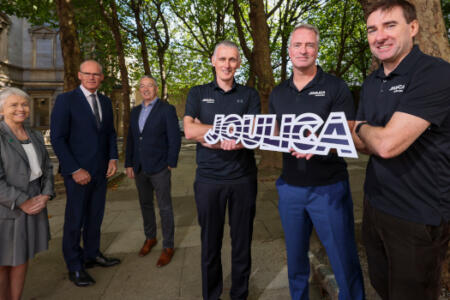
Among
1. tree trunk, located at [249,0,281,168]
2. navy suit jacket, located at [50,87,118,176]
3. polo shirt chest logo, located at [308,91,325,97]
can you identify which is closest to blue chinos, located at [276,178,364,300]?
polo shirt chest logo, located at [308,91,325,97]

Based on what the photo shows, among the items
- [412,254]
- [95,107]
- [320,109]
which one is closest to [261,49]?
[95,107]

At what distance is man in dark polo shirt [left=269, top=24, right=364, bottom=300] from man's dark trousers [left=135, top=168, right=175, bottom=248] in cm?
202

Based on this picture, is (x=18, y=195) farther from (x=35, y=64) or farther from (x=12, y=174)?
(x=35, y=64)

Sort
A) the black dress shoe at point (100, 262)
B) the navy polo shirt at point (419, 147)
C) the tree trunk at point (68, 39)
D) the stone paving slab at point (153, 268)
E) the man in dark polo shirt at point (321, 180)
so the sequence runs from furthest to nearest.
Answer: the tree trunk at point (68, 39)
the black dress shoe at point (100, 262)
the stone paving slab at point (153, 268)
the man in dark polo shirt at point (321, 180)
the navy polo shirt at point (419, 147)

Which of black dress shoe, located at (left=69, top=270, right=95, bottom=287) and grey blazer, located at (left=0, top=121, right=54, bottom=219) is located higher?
grey blazer, located at (left=0, top=121, right=54, bottom=219)

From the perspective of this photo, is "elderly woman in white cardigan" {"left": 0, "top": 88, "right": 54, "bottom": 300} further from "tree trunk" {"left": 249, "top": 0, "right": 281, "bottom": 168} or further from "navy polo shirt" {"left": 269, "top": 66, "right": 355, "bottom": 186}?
"tree trunk" {"left": 249, "top": 0, "right": 281, "bottom": 168}

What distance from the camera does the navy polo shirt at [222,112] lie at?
2.57m

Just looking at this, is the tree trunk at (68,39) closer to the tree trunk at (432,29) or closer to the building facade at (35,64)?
the tree trunk at (432,29)

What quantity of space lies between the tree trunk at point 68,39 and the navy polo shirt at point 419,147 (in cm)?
767

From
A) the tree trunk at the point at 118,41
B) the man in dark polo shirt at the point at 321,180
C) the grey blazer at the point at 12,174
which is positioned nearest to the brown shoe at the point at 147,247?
the grey blazer at the point at 12,174

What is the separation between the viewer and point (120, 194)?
7.48 m

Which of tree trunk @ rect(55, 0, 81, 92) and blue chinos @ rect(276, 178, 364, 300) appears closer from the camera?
blue chinos @ rect(276, 178, 364, 300)

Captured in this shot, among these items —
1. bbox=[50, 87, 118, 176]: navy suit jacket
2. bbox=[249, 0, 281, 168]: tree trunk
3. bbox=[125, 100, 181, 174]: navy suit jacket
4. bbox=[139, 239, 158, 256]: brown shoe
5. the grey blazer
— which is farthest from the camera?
bbox=[249, 0, 281, 168]: tree trunk

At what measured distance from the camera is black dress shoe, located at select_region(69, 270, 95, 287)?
126 inches
